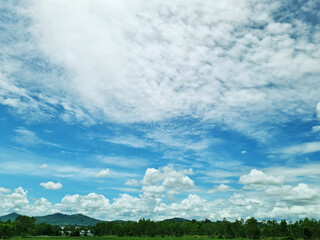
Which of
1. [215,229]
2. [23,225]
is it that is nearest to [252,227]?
[215,229]

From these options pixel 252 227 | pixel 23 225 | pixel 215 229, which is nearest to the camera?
pixel 252 227

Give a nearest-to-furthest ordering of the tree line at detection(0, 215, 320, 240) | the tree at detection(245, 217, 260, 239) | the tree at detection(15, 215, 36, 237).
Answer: the tree line at detection(0, 215, 320, 240) < the tree at detection(245, 217, 260, 239) < the tree at detection(15, 215, 36, 237)

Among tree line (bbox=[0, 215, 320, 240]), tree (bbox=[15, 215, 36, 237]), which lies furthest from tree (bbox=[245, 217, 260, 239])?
tree (bbox=[15, 215, 36, 237])

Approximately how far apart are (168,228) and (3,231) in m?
109

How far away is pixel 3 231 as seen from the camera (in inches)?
5089

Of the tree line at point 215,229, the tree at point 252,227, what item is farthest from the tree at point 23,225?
the tree at point 252,227

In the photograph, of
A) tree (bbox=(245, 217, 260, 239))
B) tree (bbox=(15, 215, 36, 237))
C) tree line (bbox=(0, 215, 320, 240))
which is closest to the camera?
tree line (bbox=(0, 215, 320, 240))

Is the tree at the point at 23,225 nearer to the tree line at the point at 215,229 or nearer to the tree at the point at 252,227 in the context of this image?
the tree line at the point at 215,229

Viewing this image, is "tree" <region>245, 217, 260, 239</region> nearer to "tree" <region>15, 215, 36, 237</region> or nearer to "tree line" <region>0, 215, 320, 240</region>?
"tree line" <region>0, 215, 320, 240</region>

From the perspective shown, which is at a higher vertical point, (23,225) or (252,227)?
(252,227)

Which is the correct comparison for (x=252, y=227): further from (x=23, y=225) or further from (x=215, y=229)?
(x=23, y=225)

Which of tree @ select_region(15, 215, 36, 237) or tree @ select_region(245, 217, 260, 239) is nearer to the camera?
tree @ select_region(245, 217, 260, 239)

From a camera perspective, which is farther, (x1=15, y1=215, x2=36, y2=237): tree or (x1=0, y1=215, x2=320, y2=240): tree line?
(x1=15, y1=215, x2=36, y2=237): tree

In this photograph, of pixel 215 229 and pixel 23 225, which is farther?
pixel 215 229
